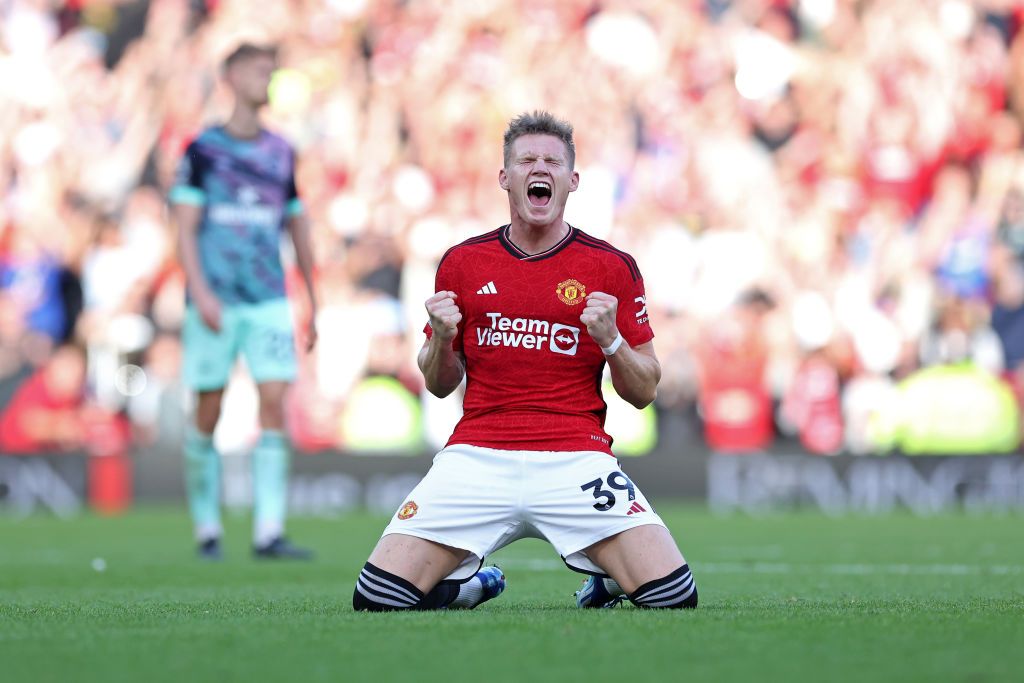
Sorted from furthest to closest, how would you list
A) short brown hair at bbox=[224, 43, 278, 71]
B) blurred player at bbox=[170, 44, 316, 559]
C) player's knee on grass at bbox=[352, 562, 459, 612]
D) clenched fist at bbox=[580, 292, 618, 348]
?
blurred player at bbox=[170, 44, 316, 559]
short brown hair at bbox=[224, 43, 278, 71]
player's knee on grass at bbox=[352, 562, 459, 612]
clenched fist at bbox=[580, 292, 618, 348]

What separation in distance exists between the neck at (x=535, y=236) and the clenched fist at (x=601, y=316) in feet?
1.46

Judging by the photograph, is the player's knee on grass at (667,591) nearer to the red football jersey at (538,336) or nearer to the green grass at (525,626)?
the green grass at (525,626)

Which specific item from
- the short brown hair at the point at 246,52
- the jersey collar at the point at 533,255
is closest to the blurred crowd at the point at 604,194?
the short brown hair at the point at 246,52

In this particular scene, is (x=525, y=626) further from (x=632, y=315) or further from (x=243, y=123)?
(x=243, y=123)

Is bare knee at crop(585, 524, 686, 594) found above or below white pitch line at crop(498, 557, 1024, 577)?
above

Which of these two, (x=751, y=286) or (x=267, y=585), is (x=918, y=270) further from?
(x=267, y=585)

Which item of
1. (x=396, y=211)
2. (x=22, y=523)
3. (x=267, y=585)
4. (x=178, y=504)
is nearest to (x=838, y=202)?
(x=396, y=211)

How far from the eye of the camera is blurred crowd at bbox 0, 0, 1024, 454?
15.9m

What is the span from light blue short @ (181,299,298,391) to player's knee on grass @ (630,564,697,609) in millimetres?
3834

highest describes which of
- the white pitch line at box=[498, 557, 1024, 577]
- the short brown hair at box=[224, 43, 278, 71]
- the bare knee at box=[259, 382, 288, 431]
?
the short brown hair at box=[224, 43, 278, 71]

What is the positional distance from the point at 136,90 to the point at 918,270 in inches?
336

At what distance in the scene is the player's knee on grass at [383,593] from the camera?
482 cm

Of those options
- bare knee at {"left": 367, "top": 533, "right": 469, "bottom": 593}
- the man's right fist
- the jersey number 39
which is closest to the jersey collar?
the man's right fist

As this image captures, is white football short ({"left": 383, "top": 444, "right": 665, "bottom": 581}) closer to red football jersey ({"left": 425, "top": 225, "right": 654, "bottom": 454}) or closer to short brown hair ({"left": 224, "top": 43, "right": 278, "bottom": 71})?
red football jersey ({"left": 425, "top": 225, "right": 654, "bottom": 454})
